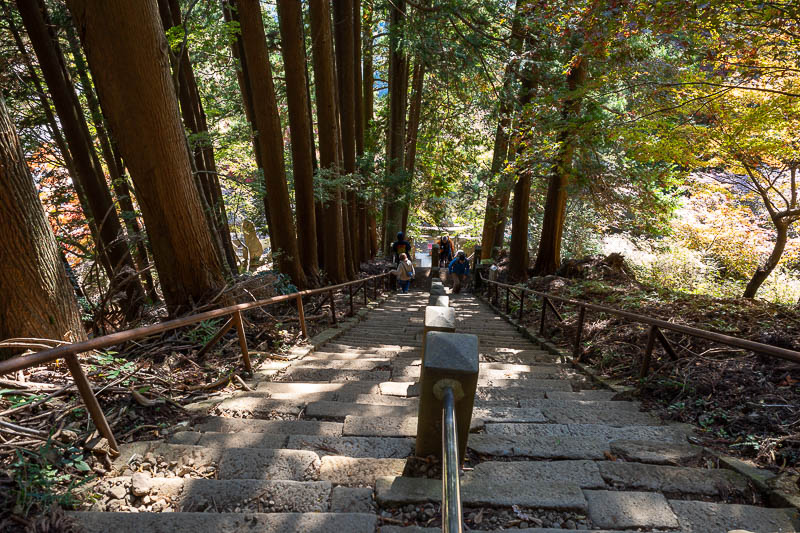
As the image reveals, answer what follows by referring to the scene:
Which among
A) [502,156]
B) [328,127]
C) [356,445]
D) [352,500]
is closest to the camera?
[352,500]

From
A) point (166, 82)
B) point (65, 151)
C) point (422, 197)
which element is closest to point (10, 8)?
point (65, 151)

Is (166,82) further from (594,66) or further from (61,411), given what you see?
(594,66)

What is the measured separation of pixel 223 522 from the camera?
1.70 meters

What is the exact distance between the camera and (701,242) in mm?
11984

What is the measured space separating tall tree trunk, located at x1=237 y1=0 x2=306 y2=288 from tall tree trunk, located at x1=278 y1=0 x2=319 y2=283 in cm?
55

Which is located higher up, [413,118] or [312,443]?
[413,118]

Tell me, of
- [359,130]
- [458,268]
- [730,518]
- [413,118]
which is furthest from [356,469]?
[413,118]

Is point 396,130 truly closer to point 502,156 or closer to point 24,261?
point 502,156

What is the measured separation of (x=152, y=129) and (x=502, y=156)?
11.7 meters

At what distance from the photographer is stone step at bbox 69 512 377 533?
166 cm

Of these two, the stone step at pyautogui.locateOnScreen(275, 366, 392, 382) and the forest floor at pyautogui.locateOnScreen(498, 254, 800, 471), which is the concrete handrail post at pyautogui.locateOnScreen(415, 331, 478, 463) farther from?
the stone step at pyautogui.locateOnScreen(275, 366, 392, 382)

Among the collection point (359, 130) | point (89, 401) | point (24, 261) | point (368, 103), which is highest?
point (368, 103)

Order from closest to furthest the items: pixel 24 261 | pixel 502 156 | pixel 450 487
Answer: pixel 450 487
pixel 24 261
pixel 502 156

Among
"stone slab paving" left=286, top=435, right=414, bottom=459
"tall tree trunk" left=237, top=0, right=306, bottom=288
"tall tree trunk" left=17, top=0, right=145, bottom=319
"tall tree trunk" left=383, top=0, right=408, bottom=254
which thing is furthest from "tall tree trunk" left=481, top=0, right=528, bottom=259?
"tall tree trunk" left=17, top=0, right=145, bottom=319
